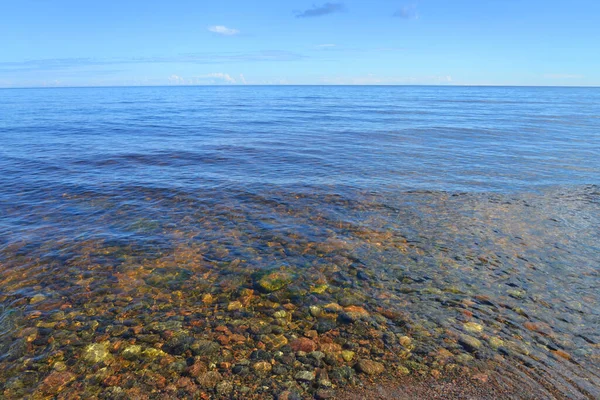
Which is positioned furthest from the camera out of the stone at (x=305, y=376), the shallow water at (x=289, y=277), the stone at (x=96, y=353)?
the stone at (x=96, y=353)

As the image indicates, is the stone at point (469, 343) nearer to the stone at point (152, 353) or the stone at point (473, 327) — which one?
the stone at point (473, 327)

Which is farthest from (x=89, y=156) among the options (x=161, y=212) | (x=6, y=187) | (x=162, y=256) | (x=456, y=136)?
(x=456, y=136)

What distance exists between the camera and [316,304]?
348 inches

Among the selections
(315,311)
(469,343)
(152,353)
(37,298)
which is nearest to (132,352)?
(152,353)

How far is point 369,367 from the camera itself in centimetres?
681

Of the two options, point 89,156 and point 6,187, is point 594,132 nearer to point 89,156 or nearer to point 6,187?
point 89,156

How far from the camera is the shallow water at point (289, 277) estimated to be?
681cm

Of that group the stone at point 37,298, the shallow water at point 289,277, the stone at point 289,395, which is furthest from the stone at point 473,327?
the stone at point 37,298

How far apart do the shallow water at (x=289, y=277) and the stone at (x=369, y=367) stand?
5.6 inches

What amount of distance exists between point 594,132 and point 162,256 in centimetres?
4744

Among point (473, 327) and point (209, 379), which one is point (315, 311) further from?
point (473, 327)

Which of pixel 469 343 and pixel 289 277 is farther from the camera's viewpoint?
pixel 289 277

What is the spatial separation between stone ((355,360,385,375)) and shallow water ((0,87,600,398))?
0.14m

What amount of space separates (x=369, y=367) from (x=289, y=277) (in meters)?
3.73
